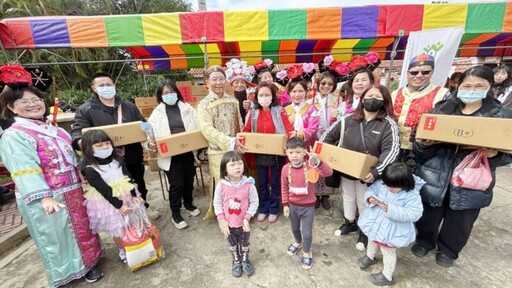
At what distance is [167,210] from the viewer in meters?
3.68

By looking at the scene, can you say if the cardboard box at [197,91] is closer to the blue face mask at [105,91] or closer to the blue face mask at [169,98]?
the blue face mask at [169,98]

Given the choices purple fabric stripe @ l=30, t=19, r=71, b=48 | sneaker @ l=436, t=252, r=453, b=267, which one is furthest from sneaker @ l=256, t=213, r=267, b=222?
purple fabric stripe @ l=30, t=19, r=71, b=48

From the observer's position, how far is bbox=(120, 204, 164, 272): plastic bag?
230 cm

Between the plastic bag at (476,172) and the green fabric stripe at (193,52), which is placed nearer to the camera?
the plastic bag at (476,172)

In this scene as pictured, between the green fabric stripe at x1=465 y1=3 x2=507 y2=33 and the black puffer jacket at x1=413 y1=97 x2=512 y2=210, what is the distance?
2.87 metres

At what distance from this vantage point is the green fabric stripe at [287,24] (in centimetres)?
370

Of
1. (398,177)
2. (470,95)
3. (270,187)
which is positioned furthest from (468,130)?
(270,187)

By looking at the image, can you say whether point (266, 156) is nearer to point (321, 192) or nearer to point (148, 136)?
point (321, 192)

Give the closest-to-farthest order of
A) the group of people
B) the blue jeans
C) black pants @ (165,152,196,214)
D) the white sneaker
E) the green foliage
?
the group of people < black pants @ (165,152,196,214) < the blue jeans < the white sneaker < the green foliage

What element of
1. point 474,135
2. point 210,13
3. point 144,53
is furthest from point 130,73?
point 474,135

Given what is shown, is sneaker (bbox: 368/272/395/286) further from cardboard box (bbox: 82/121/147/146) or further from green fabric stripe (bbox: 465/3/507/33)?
green fabric stripe (bbox: 465/3/507/33)

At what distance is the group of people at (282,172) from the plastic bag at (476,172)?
0.06 metres

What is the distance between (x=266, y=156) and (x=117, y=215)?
1755 millimetres

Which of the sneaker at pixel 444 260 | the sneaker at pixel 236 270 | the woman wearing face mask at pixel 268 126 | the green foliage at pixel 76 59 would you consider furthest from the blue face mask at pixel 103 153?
the green foliage at pixel 76 59
